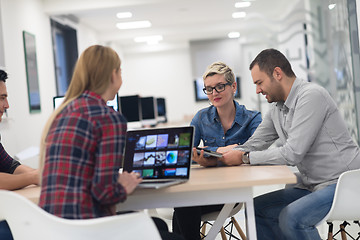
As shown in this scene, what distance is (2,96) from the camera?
99.2 inches

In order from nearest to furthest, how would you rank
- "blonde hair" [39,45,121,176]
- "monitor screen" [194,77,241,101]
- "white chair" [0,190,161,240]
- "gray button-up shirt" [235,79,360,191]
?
1. "white chair" [0,190,161,240]
2. "blonde hair" [39,45,121,176]
3. "gray button-up shirt" [235,79,360,191]
4. "monitor screen" [194,77,241,101]

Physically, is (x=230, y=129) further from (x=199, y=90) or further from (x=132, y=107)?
(x=199, y=90)

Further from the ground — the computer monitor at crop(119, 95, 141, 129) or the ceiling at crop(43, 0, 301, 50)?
the ceiling at crop(43, 0, 301, 50)

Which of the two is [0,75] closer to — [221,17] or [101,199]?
[101,199]

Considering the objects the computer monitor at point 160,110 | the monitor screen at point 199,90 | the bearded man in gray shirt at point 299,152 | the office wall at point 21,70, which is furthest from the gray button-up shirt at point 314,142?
the monitor screen at point 199,90

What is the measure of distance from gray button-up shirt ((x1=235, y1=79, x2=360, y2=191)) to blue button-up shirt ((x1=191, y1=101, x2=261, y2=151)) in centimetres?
47

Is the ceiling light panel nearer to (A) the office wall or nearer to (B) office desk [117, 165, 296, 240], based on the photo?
(A) the office wall

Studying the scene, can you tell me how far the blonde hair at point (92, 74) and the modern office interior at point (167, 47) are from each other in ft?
6.06

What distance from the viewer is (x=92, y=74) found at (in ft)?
5.42

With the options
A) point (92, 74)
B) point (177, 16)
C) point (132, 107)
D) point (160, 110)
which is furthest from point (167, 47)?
point (92, 74)

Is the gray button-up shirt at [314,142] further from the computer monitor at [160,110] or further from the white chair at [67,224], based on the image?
the computer monitor at [160,110]

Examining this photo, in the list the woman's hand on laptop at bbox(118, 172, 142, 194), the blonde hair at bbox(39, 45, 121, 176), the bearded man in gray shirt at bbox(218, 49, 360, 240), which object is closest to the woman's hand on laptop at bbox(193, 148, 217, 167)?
the bearded man in gray shirt at bbox(218, 49, 360, 240)

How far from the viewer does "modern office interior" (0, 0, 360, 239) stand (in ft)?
17.8

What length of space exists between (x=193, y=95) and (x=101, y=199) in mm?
13189
